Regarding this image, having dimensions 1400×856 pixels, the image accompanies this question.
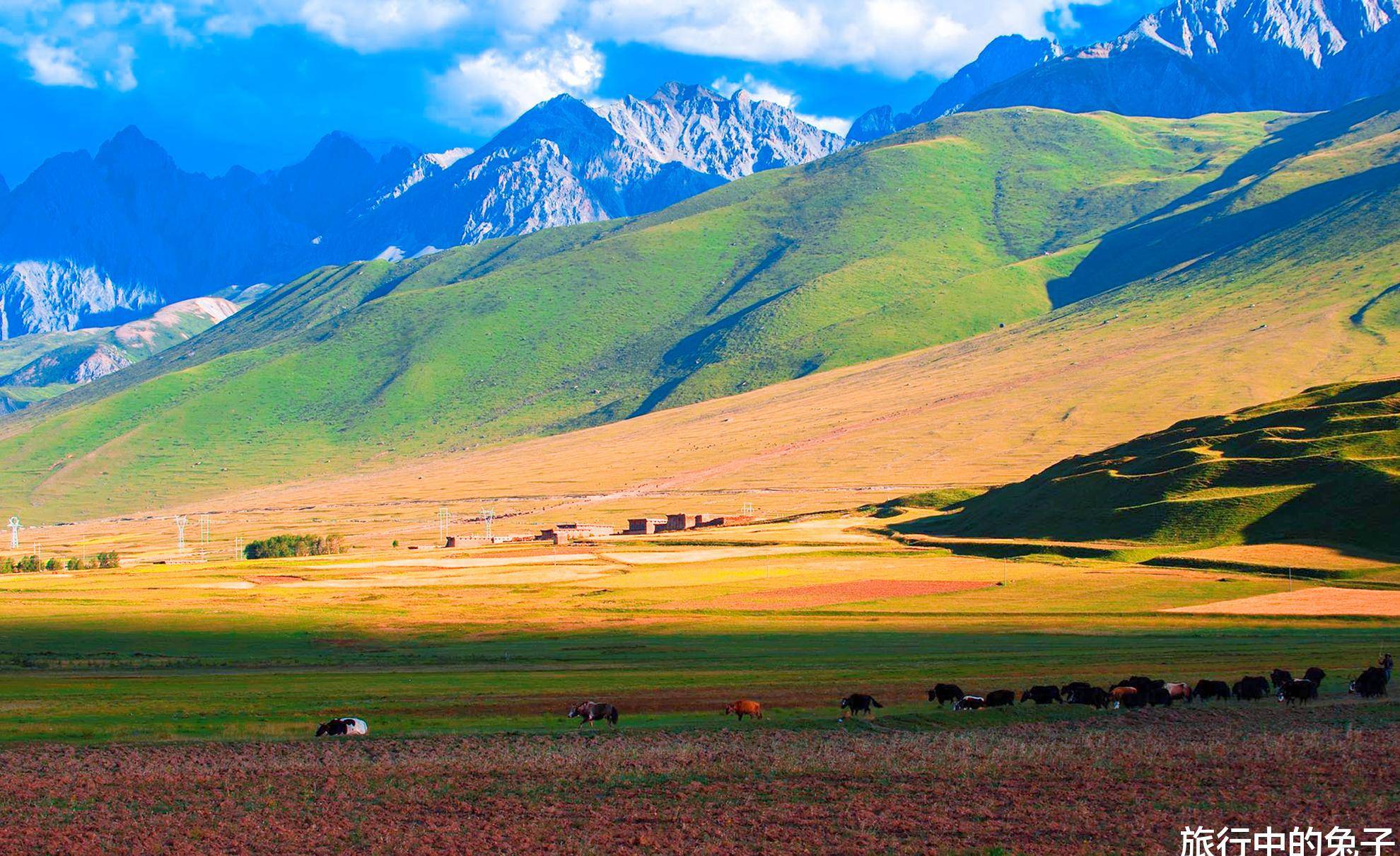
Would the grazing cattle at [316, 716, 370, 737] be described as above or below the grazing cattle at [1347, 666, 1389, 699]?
above

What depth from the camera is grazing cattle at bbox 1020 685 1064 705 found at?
44.2m

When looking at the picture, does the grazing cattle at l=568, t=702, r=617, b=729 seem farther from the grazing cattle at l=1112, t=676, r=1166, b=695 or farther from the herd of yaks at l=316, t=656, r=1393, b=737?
the grazing cattle at l=1112, t=676, r=1166, b=695

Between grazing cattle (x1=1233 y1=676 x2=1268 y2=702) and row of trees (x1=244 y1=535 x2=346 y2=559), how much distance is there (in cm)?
13473

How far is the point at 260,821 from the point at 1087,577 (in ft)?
261

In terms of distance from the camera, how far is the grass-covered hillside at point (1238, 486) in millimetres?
111875

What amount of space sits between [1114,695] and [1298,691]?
644 centimetres

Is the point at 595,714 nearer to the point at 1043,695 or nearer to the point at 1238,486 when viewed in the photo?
the point at 1043,695

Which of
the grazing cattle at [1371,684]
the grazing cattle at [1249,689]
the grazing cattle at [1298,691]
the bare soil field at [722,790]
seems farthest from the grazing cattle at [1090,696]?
the grazing cattle at [1371,684]

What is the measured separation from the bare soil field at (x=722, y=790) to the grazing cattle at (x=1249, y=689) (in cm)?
502

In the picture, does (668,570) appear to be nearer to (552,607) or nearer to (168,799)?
(552,607)

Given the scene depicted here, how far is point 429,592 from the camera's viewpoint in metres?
101

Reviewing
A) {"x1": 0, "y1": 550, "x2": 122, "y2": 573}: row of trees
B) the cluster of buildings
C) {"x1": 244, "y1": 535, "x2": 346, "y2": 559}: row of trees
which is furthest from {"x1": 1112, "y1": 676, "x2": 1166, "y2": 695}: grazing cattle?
{"x1": 0, "y1": 550, "x2": 122, "y2": 573}: row of trees

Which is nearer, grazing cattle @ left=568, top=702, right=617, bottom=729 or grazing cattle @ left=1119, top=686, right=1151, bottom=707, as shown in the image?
grazing cattle @ left=568, top=702, right=617, bottom=729

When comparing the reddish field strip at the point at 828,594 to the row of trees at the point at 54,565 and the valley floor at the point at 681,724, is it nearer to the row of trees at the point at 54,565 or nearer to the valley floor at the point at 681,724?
the valley floor at the point at 681,724
